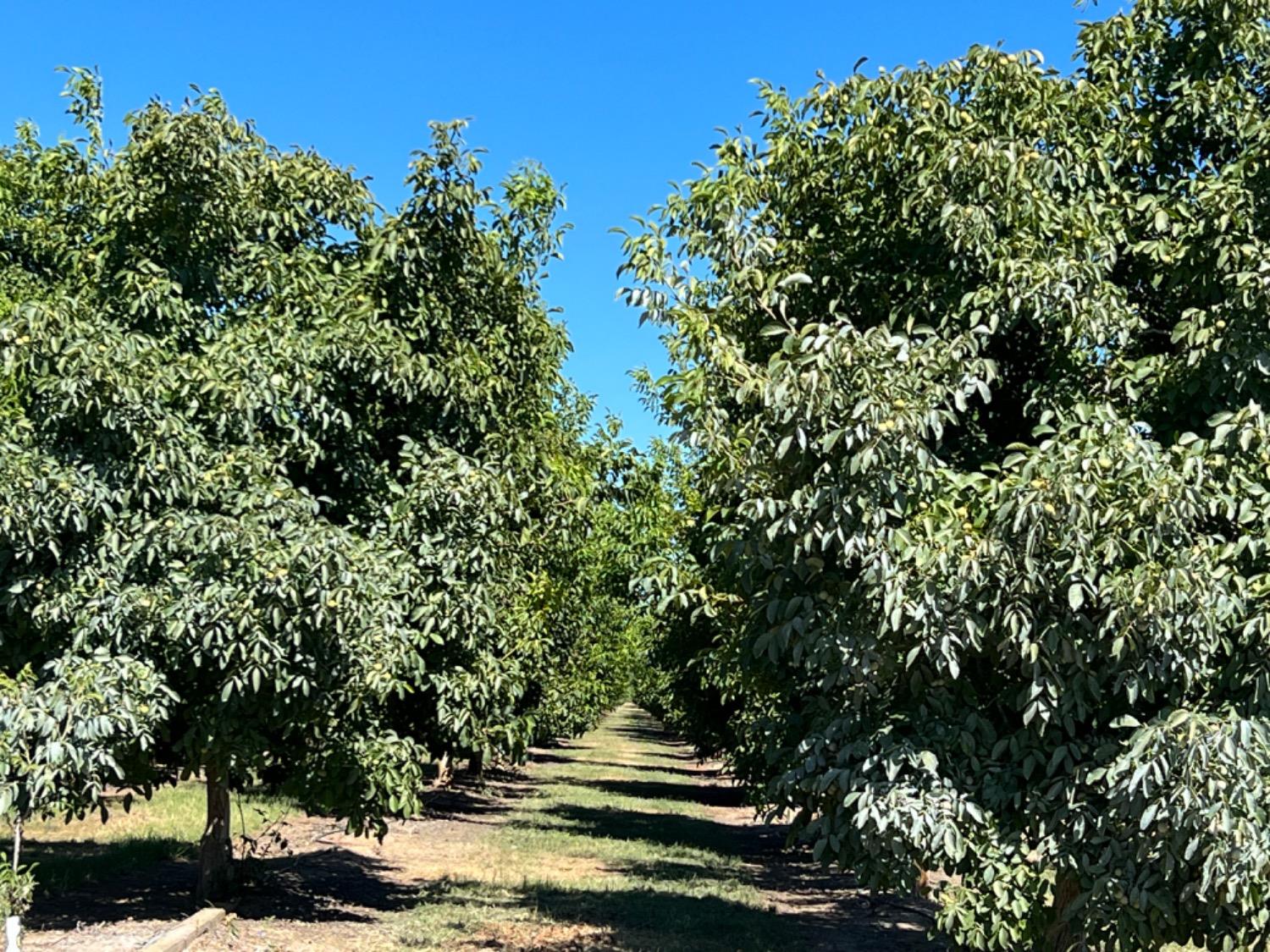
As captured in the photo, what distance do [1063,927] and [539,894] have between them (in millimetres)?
9140

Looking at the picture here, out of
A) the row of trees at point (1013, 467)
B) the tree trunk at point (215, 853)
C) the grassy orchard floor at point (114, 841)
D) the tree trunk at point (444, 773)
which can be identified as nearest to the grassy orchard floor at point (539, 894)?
the tree trunk at point (215, 853)

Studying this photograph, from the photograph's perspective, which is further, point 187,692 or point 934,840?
point 187,692

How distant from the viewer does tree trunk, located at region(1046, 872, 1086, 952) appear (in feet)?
20.5

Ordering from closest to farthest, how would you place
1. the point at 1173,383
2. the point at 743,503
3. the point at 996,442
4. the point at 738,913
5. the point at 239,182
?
the point at 743,503
the point at 1173,383
the point at 996,442
the point at 239,182
the point at 738,913

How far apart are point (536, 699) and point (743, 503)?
24.6m

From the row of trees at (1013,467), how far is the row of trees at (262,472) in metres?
3.14

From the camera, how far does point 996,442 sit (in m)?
7.07

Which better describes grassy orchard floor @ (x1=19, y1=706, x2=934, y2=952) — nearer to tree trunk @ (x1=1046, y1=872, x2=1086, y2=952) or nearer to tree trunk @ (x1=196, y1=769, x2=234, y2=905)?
tree trunk @ (x1=196, y1=769, x2=234, y2=905)

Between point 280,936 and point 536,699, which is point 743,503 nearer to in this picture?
point 280,936

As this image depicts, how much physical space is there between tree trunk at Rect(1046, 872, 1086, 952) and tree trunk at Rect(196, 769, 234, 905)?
24.6 ft

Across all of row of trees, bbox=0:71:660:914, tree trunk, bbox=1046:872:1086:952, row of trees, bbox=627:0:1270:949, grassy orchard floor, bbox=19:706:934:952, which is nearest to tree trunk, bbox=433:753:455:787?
grassy orchard floor, bbox=19:706:934:952

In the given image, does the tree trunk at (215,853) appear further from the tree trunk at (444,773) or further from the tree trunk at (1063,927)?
the tree trunk at (444,773)

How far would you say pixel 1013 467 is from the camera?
5648 mm

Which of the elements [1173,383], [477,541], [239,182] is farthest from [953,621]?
[239,182]
